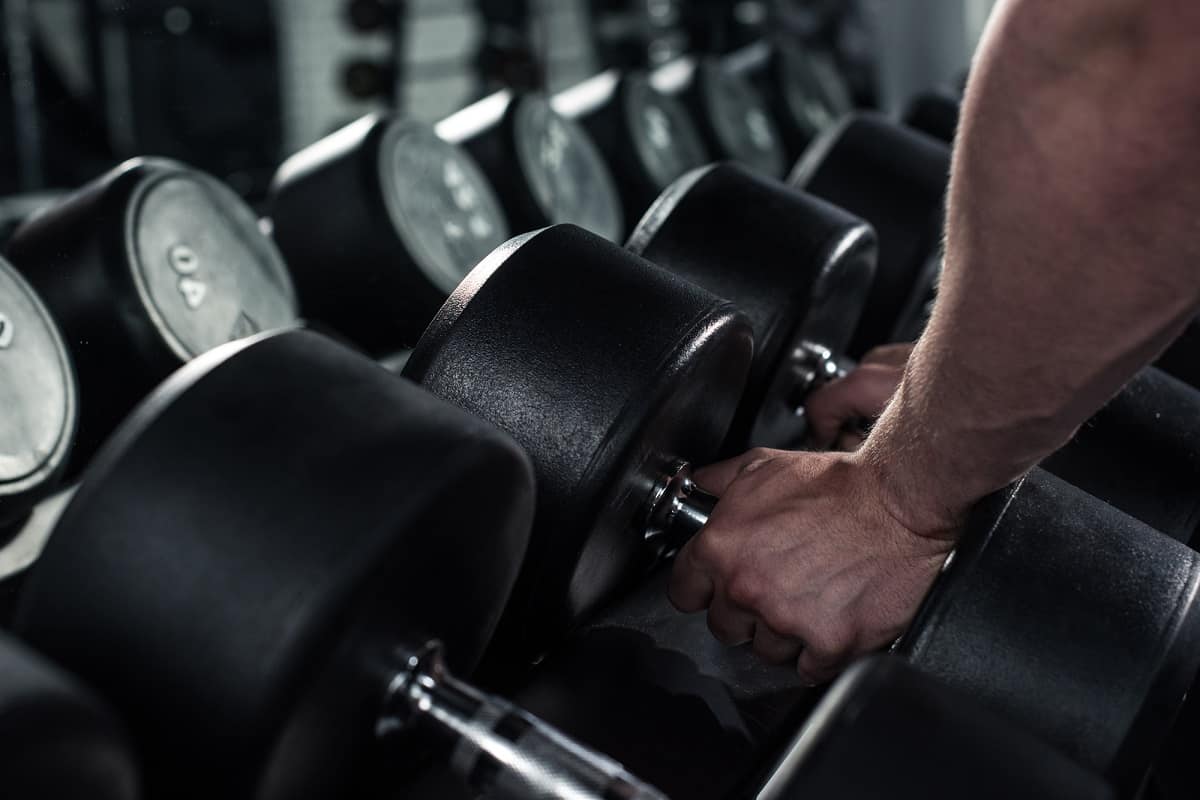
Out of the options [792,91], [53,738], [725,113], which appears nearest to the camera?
[53,738]

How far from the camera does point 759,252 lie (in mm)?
966

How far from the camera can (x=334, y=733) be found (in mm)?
→ 556

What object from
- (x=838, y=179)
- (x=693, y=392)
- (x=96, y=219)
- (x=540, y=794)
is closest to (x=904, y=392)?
(x=693, y=392)

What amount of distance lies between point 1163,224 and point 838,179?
920 millimetres

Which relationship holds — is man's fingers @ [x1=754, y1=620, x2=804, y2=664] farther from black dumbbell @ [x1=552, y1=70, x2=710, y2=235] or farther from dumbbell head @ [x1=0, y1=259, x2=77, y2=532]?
black dumbbell @ [x1=552, y1=70, x2=710, y2=235]

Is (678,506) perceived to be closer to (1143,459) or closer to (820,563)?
(820,563)

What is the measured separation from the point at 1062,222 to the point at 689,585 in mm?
355

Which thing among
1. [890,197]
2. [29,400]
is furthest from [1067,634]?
[890,197]

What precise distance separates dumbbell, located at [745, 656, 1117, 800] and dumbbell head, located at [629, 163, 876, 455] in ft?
1.53

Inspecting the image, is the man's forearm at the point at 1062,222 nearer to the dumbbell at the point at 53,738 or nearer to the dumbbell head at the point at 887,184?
the dumbbell at the point at 53,738

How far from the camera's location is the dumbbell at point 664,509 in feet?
2.06

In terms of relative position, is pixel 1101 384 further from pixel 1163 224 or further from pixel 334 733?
pixel 334 733

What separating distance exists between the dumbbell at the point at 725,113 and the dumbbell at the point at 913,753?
1.43 m

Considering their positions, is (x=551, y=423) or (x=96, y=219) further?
(x=96, y=219)
